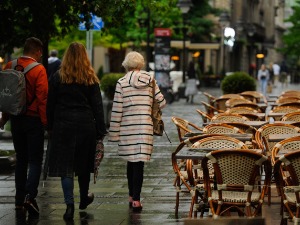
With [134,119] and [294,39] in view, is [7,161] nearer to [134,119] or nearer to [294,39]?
[134,119]

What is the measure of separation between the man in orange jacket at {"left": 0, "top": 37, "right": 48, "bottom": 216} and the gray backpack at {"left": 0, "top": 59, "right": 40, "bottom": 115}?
0.11 metres

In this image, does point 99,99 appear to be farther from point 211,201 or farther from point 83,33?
point 83,33

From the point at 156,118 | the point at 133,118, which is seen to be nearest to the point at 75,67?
the point at 133,118

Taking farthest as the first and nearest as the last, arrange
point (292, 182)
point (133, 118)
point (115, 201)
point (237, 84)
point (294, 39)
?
point (294, 39) → point (237, 84) → point (115, 201) → point (133, 118) → point (292, 182)

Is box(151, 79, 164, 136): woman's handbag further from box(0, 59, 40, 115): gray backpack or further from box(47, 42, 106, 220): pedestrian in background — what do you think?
box(0, 59, 40, 115): gray backpack

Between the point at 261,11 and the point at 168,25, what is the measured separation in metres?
55.5

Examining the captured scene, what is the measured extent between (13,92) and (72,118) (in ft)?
2.69

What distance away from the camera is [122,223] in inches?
417

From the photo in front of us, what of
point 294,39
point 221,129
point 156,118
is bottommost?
point 294,39

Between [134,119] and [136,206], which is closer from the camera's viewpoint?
[136,206]

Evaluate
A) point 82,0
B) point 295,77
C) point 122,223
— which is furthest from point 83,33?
point 295,77

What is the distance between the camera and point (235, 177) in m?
9.33

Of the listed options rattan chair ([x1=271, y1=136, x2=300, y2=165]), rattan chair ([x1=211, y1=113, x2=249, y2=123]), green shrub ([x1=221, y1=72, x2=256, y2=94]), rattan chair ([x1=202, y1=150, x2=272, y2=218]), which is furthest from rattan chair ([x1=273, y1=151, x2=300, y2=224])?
green shrub ([x1=221, y1=72, x2=256, y2=94])

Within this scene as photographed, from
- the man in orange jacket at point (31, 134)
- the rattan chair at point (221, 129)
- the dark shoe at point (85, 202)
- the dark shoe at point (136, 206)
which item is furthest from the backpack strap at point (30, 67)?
the rattan chair at point (221, 129)
